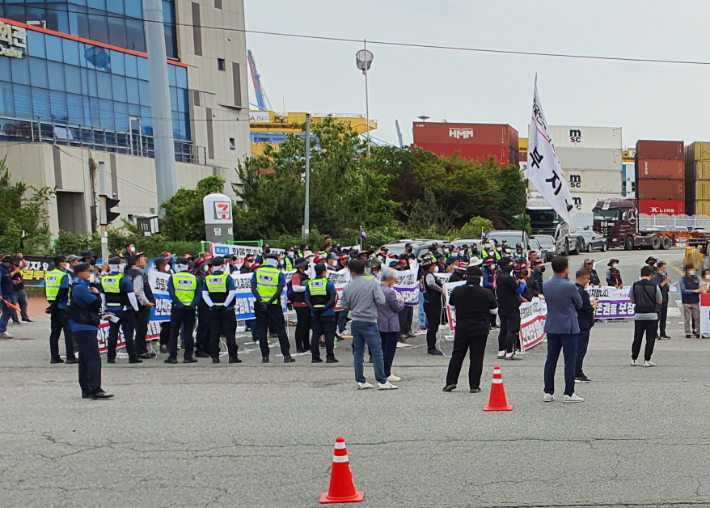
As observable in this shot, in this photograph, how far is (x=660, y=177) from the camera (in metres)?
63.9

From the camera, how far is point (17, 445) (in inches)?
313

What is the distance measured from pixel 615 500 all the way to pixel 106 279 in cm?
951

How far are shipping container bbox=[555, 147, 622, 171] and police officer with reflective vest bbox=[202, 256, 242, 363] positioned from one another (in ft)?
238

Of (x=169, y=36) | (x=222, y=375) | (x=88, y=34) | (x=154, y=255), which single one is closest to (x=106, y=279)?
(x=222, y=375)

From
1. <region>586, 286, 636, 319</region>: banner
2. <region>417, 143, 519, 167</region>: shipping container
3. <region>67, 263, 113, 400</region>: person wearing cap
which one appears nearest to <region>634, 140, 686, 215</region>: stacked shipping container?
<region>417, 143, 519, 167</region>: shipping container

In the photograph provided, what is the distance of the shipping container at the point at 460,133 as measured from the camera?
80.7 metres

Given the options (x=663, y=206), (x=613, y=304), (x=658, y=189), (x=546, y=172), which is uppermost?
(x=658, y=189)

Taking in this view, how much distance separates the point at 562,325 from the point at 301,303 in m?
5.75

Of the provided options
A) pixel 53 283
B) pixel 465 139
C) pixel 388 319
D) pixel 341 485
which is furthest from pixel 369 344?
pixel 465 139

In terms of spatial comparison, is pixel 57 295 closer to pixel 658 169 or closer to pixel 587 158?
pixel 658 169

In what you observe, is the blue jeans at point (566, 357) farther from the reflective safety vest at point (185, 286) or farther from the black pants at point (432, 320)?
the reflective safety vest at point (185, 286)

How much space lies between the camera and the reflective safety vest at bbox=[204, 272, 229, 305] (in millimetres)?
13188

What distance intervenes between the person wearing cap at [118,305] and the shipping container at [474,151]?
68596 mm

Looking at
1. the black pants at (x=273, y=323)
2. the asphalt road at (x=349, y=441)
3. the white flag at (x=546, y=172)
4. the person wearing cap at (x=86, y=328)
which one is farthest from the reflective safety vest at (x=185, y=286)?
the white flag at (x=546, y=172)
